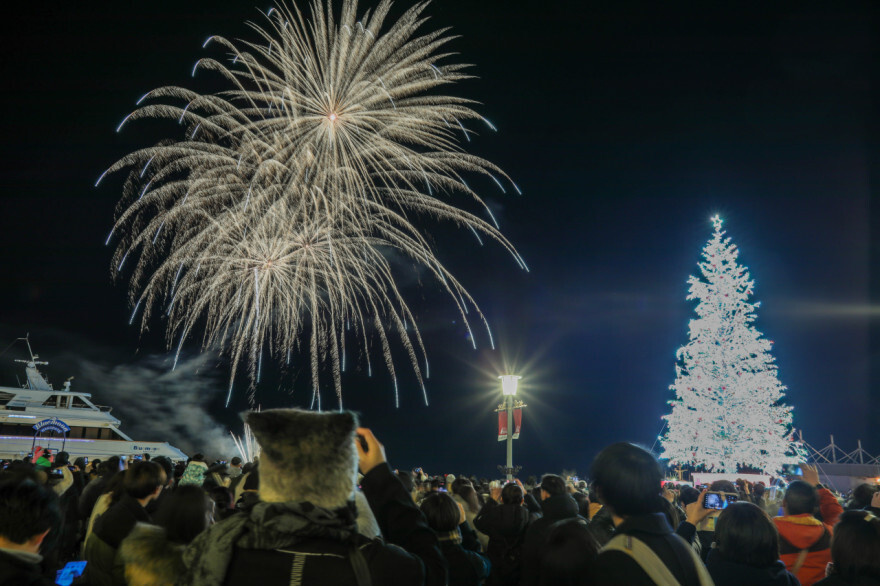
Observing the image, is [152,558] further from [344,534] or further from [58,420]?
[58,420]

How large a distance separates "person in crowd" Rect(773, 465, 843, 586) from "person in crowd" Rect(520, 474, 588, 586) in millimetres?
1840

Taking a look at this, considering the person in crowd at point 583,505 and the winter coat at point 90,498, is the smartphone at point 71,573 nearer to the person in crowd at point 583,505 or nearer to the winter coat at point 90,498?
the winter coat at point 90,498

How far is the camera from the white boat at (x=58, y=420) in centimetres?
3612

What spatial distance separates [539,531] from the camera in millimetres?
5773

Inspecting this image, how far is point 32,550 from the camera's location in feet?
10.8

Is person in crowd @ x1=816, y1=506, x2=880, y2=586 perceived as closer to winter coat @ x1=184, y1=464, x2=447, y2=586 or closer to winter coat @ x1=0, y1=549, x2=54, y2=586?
winter coat @ x1=184, y1=464, x2=447, y2=586

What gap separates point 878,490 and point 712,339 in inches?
767

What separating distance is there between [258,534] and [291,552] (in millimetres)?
147

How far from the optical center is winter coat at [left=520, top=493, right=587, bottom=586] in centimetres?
549

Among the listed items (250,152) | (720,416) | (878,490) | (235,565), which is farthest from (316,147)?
(720,416)

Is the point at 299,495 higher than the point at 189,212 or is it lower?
lower

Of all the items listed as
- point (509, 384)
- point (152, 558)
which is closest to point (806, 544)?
point (152, 558)

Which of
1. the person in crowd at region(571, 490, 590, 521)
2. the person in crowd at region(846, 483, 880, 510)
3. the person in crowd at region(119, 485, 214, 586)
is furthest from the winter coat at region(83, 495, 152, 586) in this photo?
the person in crowd at region(846, 483, 880, 510)

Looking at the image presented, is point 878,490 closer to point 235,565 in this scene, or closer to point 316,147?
point 235,565
